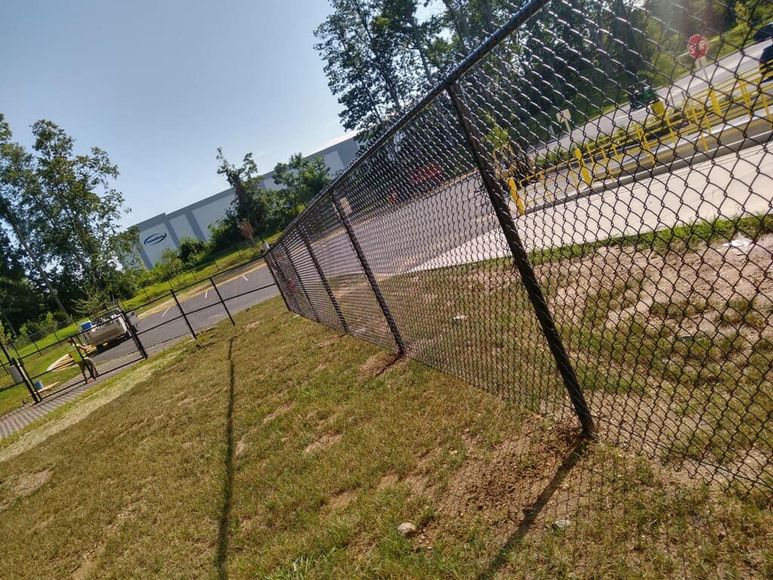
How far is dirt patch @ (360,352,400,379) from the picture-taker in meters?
4.91

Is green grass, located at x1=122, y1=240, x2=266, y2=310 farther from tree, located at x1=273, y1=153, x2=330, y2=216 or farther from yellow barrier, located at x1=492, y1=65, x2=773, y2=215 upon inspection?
yellow barrier, located at x1=492, y1=65, x2=773, y2=215

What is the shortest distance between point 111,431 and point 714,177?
10.1m

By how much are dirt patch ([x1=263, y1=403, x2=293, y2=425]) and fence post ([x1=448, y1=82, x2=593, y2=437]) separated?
338cm

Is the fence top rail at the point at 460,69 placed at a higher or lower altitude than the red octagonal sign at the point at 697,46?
higher

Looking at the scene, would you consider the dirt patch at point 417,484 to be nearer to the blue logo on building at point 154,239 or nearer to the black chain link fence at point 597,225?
the black chain link fence at point 597,225

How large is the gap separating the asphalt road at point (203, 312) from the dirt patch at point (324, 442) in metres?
10.4

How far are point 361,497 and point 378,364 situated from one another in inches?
89.8

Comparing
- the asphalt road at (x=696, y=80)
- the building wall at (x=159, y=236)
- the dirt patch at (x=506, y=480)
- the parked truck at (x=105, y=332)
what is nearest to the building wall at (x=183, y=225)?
the building wall at (x=159, y=236)

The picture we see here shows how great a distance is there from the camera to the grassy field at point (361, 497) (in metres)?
1.88

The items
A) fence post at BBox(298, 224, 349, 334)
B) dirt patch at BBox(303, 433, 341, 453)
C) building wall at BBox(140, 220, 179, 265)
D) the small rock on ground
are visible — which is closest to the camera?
the small rock on ground

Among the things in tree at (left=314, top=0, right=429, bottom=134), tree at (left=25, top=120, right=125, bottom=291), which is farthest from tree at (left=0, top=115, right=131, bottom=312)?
tree at (left=314, top=0, right=429, bottom=134)

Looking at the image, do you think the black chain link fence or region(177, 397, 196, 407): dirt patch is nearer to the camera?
the black chain link fence

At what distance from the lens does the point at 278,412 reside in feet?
16.7

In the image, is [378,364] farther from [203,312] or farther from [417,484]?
[203,312]
